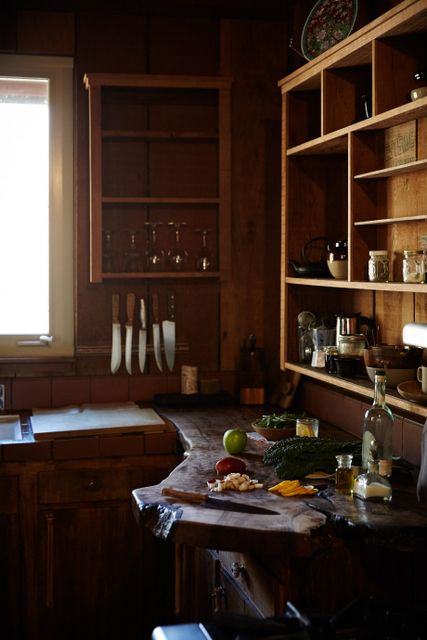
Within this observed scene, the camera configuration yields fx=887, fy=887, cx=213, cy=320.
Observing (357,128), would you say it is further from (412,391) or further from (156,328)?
(156,328)

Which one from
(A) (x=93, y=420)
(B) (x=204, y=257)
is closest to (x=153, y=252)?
(B) (x=204, y=257)

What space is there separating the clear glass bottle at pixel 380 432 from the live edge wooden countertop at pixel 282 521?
0.11 meters

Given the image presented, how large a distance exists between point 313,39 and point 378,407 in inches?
64.8

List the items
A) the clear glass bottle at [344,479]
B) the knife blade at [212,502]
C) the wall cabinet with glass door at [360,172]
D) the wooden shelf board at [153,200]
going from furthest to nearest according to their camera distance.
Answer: the wooden shelf board at [153,200], the wall cabinet with glass door at [360,172], the clear glass bottle at [344,479], the knife blade at [212,502]

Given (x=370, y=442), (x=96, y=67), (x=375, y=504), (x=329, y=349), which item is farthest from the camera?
(x=96, y=67)

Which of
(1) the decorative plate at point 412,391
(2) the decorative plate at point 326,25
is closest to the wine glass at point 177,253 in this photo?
(2) the decorative plate at point 326,25

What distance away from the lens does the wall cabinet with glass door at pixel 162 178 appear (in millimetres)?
4105

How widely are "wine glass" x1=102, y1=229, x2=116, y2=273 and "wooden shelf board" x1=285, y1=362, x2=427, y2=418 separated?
3.09 feet

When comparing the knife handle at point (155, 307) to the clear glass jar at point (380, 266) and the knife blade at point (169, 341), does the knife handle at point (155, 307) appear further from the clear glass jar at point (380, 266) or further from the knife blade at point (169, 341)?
the clear glass jar at point (380, 266)

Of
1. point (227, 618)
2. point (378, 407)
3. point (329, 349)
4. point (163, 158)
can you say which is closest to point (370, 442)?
point (378, 407)

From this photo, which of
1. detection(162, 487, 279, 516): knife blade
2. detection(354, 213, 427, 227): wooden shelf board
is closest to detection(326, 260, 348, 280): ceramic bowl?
detection(354, 213, 427, 227): wooden shelf board

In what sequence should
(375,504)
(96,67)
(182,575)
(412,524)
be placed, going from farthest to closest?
1. (96,67)
2. (182,575)
3. (375,504)
4. (412,524)

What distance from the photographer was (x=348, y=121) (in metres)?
3.48

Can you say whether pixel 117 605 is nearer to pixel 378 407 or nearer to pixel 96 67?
pixel 378 407
